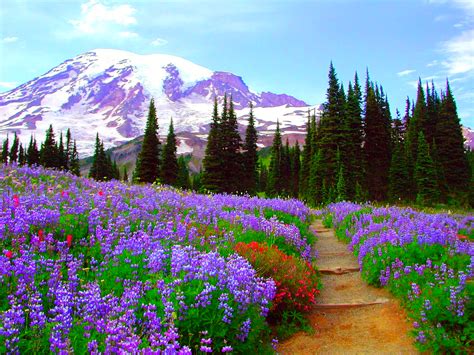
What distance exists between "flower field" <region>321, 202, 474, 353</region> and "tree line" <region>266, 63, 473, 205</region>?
105 feet

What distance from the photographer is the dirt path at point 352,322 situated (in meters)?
6.03

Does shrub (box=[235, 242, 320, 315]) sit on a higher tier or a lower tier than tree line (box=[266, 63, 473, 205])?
lower

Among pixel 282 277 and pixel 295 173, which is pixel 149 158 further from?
pixel 282 277

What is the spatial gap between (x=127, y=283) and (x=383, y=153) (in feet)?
192

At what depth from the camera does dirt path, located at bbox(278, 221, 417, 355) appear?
19.8 ft

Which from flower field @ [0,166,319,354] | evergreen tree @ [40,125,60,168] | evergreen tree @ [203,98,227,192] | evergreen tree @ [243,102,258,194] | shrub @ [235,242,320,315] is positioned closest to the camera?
flower field @ [0,166,319,354]

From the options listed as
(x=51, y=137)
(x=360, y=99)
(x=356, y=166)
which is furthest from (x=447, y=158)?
(x=51, y=137)

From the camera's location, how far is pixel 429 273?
718 cm

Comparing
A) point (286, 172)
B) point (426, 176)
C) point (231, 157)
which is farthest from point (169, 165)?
point (286, 172)

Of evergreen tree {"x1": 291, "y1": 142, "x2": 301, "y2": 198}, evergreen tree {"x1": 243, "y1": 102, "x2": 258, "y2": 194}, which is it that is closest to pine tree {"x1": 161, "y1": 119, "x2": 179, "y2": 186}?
evergreen tree {"x1": 243, "y1": 102, "x2": 258, "y2": 194}

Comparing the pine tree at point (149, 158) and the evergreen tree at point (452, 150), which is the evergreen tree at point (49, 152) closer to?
the pine tree at point (149, 158)

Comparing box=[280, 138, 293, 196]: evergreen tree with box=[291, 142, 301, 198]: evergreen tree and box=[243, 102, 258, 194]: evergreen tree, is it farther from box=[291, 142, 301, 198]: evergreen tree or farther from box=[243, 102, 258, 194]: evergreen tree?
box=[243, 102, 258, 194]: evergreen tree

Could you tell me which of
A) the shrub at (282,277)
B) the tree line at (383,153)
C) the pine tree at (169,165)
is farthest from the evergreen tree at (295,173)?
the shrub at (282,277)

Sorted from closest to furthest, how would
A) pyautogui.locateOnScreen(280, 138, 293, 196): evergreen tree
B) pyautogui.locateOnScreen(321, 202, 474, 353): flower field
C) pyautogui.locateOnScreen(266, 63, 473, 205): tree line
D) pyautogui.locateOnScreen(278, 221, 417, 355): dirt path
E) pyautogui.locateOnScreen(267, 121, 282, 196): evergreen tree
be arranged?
pyautogui.locateOnScreen(321, 202, 474, 353): flower field
pyautogui.locateOnScreen(278, 221, 417, 355): dirt path
pyautogui.locateOnScreen(266, 63, 473, 205): tree line
pyautogui.locateOnScreen(267, 121, 282, 196): evergreen tree
pyautogui.locateOnScreen(280, 138, 293, 196): evergreen tree
